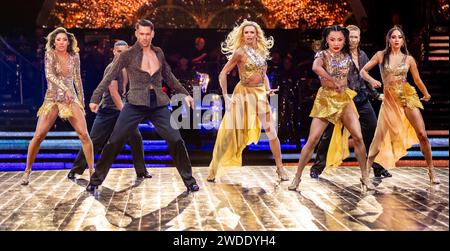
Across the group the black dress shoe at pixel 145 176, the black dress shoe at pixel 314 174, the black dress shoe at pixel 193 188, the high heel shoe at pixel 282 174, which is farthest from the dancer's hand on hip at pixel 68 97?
the black dress shoe at pixel 314 174

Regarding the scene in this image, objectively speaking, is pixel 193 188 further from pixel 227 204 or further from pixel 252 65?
pixel 252 65

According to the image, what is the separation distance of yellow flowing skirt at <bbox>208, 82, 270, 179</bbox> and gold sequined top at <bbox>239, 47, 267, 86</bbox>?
6.1 inches

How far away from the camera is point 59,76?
703 cm

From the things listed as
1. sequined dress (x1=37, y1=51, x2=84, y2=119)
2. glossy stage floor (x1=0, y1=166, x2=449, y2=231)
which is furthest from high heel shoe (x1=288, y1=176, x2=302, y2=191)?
sequined dress (x1=37, y1=51, x2=84, y2=119)

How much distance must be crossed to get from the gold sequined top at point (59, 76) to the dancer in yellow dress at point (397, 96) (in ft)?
10.4

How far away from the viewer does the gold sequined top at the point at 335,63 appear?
641cm

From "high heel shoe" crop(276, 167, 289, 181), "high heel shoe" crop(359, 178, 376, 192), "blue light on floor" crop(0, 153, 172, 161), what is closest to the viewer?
"high heel shoe" crop(359, 178, 376, 192)

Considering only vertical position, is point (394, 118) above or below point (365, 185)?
above

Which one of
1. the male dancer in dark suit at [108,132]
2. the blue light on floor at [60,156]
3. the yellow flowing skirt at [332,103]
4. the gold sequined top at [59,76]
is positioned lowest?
the blue light on floor at [60,156]

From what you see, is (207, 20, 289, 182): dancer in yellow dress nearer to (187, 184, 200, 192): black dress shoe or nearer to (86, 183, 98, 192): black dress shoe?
(187, 184, 200, 192): black dress shoe

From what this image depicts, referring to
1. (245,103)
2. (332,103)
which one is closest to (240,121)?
(245,103)

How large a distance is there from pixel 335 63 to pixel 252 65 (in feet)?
3.50

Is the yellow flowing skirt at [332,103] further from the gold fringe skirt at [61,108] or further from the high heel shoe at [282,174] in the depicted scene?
the gold fringe skirt at [61,108]

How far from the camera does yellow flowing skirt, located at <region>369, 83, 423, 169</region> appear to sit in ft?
22.8
